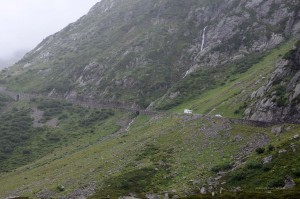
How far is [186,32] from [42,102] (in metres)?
78.5

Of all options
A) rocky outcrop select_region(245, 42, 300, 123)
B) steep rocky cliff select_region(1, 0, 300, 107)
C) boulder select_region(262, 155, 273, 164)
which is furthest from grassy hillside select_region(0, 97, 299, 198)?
steep rocky cliff select_region(1, 0, 300, 107)

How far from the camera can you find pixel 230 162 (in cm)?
5731

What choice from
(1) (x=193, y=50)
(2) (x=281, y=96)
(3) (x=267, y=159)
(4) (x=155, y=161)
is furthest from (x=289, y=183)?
(1) (x=193, y=50)

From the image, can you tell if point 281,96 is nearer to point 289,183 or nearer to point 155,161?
point 155,161

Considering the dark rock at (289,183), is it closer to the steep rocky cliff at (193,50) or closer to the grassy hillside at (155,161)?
the grassy hillside at (155,161)

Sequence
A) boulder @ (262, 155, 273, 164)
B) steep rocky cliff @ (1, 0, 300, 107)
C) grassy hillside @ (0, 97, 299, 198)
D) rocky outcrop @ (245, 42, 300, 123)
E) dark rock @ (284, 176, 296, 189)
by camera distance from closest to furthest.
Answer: dark rock @ (284, 176, 296, 189) < boulder @ (262, 155, 273, 164) < grassy hillside @ (0, 97, 299, 198) < rocky outcrop @ (245, 42, 300, 123) < steep rocky cliff @ (1, 0, 300, 107)

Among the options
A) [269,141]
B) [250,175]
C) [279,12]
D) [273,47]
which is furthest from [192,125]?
[279,12]

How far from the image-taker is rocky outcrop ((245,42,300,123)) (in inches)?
2810

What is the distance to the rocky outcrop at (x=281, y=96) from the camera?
71.4 meters

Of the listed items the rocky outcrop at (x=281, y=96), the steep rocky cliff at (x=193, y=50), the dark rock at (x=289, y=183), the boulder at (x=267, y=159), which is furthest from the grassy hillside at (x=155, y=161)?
the steep rocky cliff at (x=193, y=50)

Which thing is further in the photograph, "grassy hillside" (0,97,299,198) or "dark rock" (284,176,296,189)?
"grassy hillside" (0,97,299,198)

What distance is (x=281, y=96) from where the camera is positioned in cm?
7575

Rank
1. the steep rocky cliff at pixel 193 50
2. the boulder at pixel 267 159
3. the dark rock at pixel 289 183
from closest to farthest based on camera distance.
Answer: the dark rock at pixel 289 183 < the boulder at pixel 267 159 < the steep rocky cliff at pixel 193 50

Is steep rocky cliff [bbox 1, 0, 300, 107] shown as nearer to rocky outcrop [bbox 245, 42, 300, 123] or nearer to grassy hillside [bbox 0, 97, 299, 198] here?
rocky outcrop [bbox 245, 42, 300, 123]
